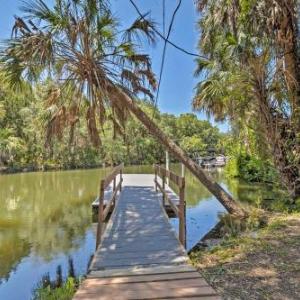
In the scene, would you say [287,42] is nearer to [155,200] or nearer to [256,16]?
[256,16]

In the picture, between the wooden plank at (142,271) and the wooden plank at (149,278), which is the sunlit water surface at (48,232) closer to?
the wooden plank at (142,271)

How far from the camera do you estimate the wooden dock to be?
9.86 ft

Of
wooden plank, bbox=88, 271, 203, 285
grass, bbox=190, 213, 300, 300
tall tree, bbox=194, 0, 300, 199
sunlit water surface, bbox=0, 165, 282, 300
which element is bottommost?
sunlit water surface, bbox=0, 165, 282, 300

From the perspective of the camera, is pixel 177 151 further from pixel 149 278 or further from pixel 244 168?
pixel 244 168

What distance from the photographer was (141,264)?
4.24 m

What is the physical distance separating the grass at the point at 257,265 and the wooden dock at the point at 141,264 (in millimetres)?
306

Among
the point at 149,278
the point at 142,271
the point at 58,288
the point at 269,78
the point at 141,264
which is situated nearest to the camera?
the point at 149,278

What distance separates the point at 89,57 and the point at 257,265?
5.71m

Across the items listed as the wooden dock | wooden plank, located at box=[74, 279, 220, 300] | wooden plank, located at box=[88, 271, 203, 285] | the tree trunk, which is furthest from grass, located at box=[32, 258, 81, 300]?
the tree trunk

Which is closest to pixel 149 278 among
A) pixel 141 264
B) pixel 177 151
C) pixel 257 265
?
pixel 141 264

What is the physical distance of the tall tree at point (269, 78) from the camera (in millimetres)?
6680

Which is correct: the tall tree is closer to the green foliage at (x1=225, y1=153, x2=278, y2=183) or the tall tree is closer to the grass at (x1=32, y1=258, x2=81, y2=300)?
the grass at (x1=32, y1=258, x2=81, y2=300)

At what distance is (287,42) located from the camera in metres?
6.76

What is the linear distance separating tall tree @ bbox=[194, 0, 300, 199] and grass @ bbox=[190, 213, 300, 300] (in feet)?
6.93
